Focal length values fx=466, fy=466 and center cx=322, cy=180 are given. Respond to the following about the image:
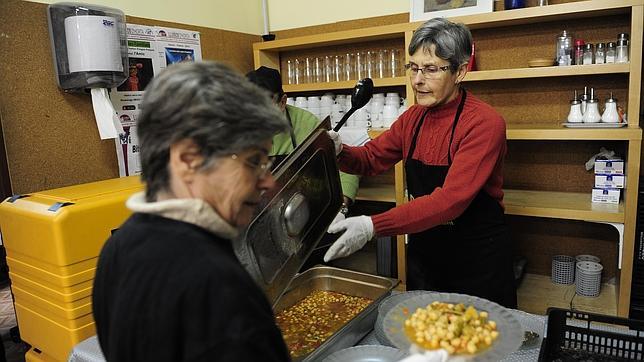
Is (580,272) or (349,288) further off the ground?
(349,288)

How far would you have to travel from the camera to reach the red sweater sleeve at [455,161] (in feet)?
4.99

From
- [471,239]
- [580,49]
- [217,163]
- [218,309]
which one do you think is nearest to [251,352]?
[218,309]

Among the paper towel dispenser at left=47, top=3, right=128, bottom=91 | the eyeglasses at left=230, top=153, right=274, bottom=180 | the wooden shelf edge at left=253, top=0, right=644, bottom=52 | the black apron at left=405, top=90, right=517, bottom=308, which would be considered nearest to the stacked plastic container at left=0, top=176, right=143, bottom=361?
the paper towel dispenser at left=47, top=3, right=128, bottom=91

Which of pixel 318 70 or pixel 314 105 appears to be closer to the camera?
pixel 314 105

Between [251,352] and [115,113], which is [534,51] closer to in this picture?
[115,113]

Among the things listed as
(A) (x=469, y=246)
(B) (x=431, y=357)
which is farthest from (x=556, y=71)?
(B) (x=431, y=357)

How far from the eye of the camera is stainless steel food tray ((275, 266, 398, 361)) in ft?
4.11

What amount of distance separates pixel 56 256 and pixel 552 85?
2559mm

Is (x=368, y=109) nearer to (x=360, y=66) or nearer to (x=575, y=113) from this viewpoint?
(x=360, y=66)

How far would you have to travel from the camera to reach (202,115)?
1.96 ft

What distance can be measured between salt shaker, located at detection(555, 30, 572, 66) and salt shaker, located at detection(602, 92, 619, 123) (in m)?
0.28

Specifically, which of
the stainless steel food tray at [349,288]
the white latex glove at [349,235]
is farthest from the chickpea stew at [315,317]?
the white latex glove at [349,235]

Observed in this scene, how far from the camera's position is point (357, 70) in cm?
302

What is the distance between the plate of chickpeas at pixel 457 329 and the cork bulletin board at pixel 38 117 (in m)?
1.74
